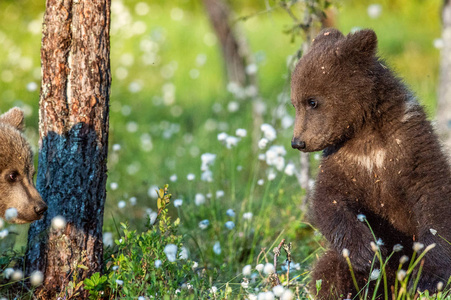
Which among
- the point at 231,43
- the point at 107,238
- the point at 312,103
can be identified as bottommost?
the point at 107,238

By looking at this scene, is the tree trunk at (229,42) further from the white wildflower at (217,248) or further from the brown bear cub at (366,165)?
the brown bear cub at (366,165)

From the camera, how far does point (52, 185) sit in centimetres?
386

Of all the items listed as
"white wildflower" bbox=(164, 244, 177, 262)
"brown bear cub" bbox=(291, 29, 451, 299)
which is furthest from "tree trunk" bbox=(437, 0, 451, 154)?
"white wildflower" bbox=(164, 244, 177, 262)

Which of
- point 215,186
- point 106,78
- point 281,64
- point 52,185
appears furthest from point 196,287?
point 281,64

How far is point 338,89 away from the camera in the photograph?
12.2ft

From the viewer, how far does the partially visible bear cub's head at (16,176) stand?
12.6 ft

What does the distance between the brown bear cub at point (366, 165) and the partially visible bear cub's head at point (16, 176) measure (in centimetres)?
173

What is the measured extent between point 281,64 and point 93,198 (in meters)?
10.2

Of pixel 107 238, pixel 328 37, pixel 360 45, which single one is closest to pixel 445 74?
pixel 328 37

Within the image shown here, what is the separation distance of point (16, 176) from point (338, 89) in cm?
224

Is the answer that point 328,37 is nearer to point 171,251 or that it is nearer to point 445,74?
point 171,251

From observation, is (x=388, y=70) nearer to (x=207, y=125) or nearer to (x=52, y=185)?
(x=52, y=185)

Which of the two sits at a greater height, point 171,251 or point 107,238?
point 171,251

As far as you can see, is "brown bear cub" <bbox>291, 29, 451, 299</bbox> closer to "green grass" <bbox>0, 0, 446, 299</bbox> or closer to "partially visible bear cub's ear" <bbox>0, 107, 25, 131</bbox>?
"green grass" <bbox>0, 0, 446, 299</bbox>
